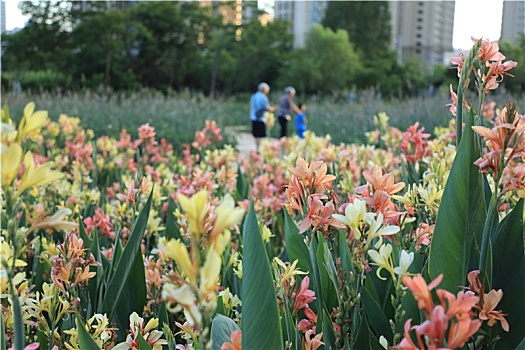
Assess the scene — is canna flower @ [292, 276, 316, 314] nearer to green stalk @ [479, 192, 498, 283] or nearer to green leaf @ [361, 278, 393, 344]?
green leaf @ [361, 278, 393, 344]

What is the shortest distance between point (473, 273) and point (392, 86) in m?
35.3

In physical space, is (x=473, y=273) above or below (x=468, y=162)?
below

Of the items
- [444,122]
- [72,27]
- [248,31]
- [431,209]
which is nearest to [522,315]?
[431,209]

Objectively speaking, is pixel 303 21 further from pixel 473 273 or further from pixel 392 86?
pixel 473 273

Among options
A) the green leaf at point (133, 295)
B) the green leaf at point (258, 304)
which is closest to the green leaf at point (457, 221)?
the green leaf at point (258, 304)

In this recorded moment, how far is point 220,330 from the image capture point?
89 cm

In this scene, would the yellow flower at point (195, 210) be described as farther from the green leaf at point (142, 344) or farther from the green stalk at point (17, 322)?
the green leaf at point (142, 344)

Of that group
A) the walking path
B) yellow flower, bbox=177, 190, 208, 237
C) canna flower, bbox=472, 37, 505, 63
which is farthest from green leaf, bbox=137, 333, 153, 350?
the walking path

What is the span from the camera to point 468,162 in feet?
2.78

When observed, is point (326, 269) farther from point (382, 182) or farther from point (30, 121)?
point (30, 121)

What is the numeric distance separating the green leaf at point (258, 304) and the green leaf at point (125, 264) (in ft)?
1.35

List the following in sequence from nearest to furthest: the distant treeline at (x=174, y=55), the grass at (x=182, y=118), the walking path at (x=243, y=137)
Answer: the grass at (x=182, y=118) → the walking path at (x=243, y=137) → the distant treeline at (x=174, y=55)

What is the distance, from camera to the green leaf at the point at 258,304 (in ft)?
2.30

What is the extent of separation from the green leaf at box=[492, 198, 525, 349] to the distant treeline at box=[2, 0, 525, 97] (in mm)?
23641
